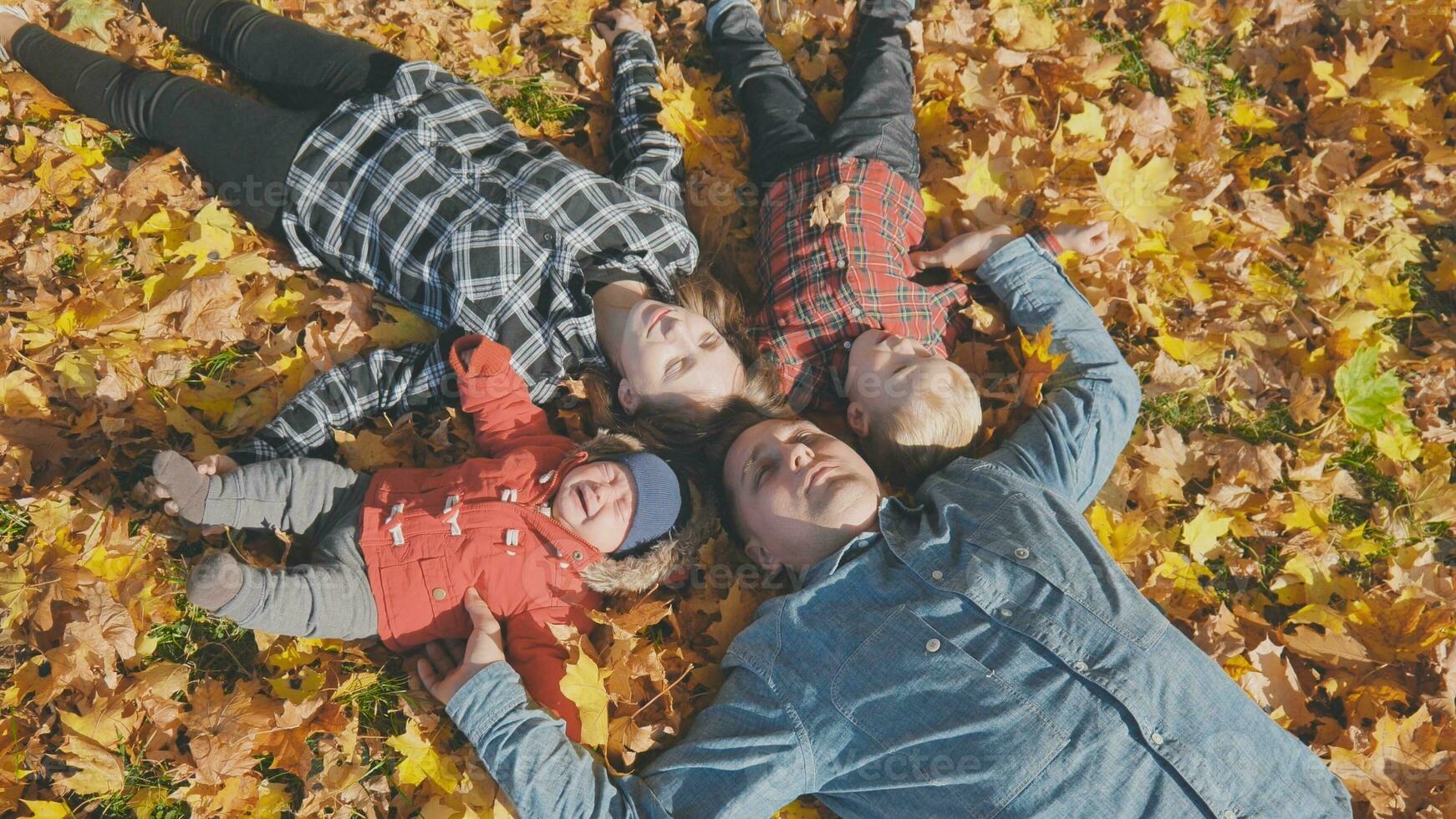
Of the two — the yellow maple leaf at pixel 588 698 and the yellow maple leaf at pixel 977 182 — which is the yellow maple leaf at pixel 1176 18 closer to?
the yellow maple leaf at pixel 977 182

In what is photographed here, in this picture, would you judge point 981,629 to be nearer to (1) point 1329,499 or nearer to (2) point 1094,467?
(2) point 1094,467

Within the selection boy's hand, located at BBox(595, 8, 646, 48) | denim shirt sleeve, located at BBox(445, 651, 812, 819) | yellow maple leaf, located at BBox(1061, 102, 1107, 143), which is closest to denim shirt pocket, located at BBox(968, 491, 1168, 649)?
denim shirt sleeve, located at BBox(445, 651, 812, 819)

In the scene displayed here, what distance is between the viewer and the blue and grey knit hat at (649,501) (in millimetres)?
3436

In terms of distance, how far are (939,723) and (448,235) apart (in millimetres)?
2766

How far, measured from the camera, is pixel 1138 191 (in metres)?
4.53

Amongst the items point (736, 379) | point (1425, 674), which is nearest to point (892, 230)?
point (736, 379)

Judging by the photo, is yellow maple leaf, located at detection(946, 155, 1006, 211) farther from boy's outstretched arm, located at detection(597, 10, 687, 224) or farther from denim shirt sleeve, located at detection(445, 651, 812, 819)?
denim shirt sleeve, located at detection(445, 651, 812, 819)

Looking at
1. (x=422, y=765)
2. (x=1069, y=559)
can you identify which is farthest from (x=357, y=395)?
(x=1069, y=559)

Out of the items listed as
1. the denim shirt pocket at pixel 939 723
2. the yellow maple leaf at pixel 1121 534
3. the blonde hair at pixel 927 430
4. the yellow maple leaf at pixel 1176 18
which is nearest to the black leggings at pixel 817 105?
the blonde hair at pixel 927 430

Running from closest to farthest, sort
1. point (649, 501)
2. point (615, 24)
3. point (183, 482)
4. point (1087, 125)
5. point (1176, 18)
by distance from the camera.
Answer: point (183, 482), point (649, 501), point (1087, 125), point (615, 24), point (1176, 18)

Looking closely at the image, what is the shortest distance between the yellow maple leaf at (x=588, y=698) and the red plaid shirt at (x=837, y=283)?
1.50 m

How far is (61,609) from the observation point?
3299mm

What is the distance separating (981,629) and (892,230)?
1970 millimetres

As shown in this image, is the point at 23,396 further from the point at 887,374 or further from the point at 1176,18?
the point at 1176,18
